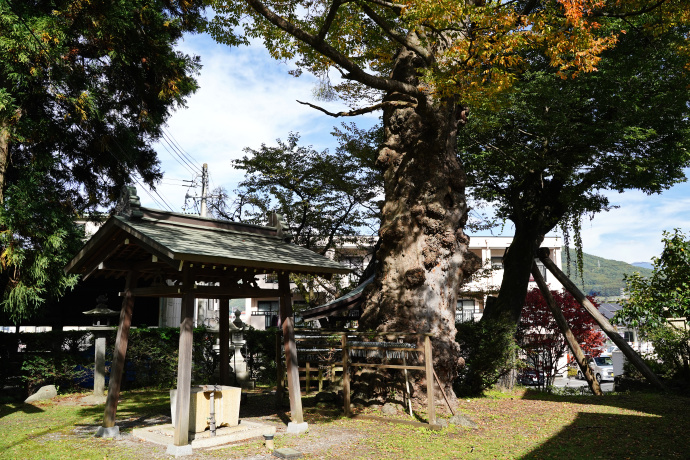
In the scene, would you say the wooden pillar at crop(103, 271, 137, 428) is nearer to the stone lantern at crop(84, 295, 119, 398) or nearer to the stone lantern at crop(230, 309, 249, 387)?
the stone lantern at crop(84, 295, 119, 398)

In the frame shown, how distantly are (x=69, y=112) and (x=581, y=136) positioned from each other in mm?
15690

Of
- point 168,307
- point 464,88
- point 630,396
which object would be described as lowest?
point 630,396

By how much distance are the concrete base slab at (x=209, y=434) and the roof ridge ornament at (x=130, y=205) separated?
379cm

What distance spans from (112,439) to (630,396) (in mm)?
12684

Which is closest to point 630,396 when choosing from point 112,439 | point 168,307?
point 112,439

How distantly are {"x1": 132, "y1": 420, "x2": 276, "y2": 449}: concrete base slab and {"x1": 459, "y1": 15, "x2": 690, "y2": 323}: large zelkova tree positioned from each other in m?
8.38

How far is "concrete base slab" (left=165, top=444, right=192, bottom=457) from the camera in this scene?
7.73m

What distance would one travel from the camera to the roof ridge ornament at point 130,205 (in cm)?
906

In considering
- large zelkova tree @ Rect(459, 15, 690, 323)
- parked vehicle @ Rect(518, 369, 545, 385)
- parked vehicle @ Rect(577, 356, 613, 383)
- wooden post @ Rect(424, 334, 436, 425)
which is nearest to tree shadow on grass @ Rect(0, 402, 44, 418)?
wooden post @ Rect(424, 334, 436, 425)

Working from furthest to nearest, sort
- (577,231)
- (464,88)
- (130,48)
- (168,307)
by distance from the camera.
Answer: (168,307)
(577,231)
(130,48)
(464,88)

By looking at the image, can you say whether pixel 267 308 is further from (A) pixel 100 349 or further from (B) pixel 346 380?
(B) pixel 346 380

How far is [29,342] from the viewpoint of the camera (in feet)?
49.4

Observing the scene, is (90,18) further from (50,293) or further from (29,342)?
(29,342)

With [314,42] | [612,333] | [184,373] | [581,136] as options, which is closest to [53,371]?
[184,373]
